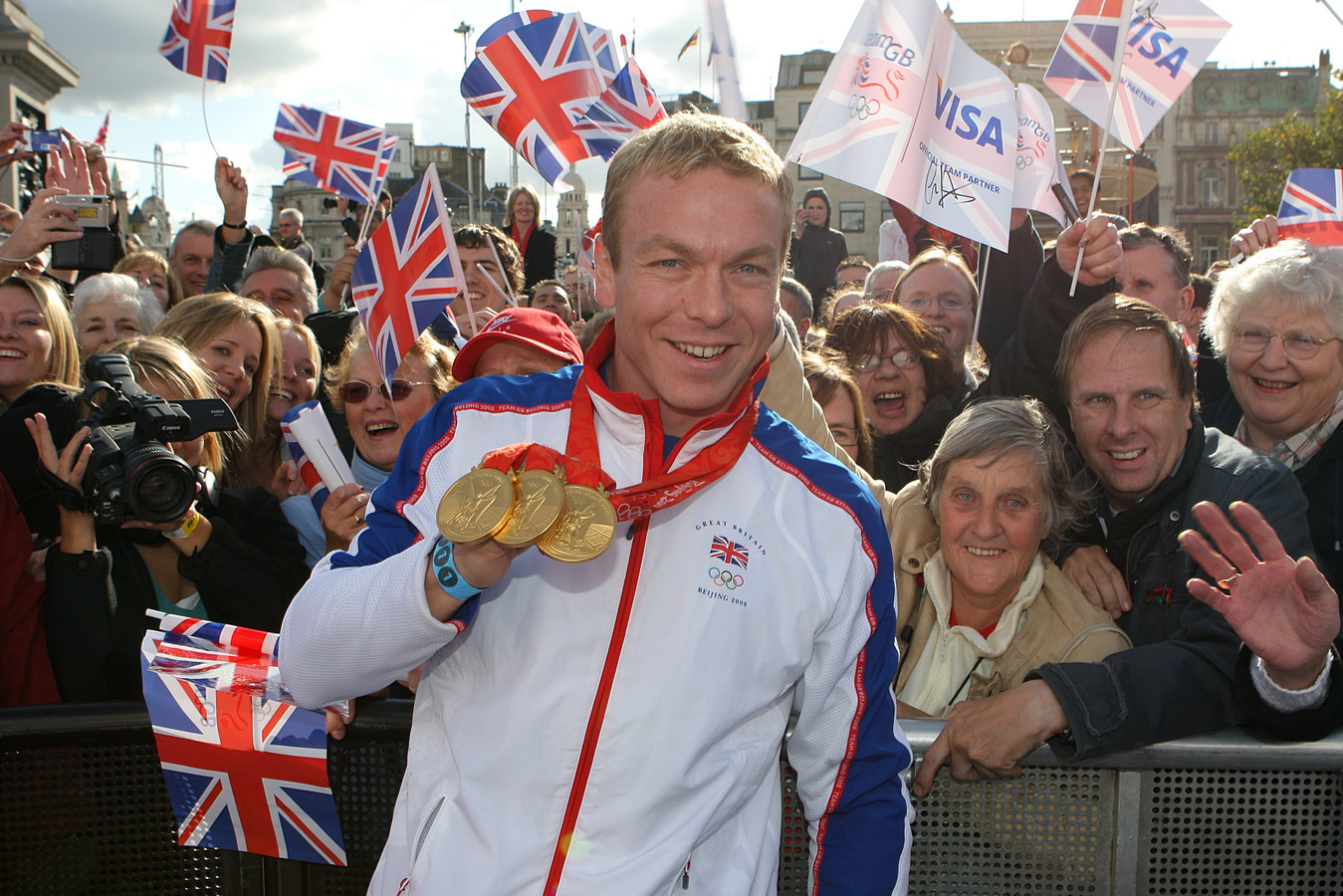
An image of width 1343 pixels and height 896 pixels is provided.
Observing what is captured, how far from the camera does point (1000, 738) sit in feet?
7.09

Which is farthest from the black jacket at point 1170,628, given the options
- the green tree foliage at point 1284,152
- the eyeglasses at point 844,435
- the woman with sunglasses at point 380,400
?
the green tree foliage at point 1284,152

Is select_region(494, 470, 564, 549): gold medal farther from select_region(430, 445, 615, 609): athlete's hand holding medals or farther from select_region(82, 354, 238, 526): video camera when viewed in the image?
select_region(82, 354, 238, 526): video camera

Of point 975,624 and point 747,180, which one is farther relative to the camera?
point 975,624

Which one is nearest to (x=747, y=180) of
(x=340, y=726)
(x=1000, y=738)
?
(x=1000, y=738)

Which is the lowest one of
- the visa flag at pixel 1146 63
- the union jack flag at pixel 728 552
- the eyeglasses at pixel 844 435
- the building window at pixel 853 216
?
the union jack flag at pixel 728 552

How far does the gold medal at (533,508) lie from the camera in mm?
1372

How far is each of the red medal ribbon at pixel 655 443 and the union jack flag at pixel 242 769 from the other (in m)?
0.99

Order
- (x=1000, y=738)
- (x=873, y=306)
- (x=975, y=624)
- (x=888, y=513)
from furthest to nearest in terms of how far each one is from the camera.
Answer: (x=873, y=306)
(x=888, y=513)
(x=975, y=624)
(x=1000, y=738)

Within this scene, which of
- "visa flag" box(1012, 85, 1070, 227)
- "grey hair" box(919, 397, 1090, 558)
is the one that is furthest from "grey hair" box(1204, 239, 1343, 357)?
"visa flag" box(1012, 85, 1070, 227)

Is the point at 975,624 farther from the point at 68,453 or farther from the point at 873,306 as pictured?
the point at 68,453

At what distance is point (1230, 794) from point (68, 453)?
2756 mm

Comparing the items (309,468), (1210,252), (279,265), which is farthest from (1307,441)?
(1210,252)

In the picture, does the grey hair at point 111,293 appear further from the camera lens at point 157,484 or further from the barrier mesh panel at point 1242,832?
the barrier mesh panel at point 1242,832

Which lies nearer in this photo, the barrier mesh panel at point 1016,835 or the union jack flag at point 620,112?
the barrier mesh panel at point 1016,835
